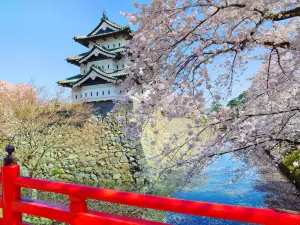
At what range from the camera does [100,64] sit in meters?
14.9

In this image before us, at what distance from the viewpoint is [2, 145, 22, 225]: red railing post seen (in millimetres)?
2028

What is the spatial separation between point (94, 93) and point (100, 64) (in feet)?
6.99

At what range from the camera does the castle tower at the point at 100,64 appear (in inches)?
534

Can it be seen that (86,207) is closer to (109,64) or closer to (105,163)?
(105,163)

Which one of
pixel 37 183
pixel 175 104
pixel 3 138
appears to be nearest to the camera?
pixel 37 183

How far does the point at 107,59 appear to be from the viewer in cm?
1465

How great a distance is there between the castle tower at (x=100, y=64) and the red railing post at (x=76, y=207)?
1123 cm

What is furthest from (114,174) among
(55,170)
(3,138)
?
(3,138)

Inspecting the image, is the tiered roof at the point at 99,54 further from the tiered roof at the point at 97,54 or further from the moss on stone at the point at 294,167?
the moss on stone at the point at 294,167

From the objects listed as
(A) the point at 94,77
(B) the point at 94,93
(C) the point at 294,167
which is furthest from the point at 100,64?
(C) the point at 294,167

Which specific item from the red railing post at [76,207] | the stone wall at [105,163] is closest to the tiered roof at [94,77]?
the stone wall at [105,163]

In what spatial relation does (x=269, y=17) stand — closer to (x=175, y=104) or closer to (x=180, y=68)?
(x=180, y=68)

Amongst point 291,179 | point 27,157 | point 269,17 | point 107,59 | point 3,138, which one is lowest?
point 291,179

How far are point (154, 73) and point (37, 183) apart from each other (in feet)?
5.76
